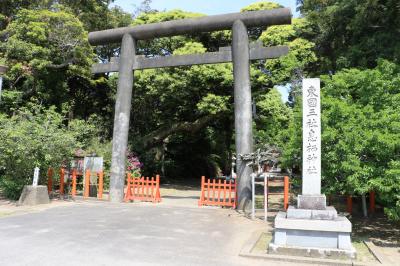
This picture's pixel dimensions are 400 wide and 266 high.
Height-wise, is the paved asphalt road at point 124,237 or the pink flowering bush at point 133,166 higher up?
the pink flowering bush at point 133,166

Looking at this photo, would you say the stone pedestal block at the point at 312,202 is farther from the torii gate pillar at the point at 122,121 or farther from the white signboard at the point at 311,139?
the torii gate pillar at the point at 122,121

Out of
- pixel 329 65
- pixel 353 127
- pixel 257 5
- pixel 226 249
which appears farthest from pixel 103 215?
pixel 257 5

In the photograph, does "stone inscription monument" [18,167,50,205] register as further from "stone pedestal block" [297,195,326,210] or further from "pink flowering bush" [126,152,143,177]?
"stone pedestal block" [297,195,326,210]

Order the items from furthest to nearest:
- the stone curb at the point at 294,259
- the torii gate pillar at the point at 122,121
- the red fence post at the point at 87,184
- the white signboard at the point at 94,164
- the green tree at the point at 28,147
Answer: the white signboard at the point at 94,164, the red fence post at the point at 87,184, the torii gate pillar at the point at 122,121, the green tree at the point at 28,147, the stone curb at the point at 294,259

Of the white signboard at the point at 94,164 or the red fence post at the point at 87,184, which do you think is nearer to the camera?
the red fence post at the point at 87,184

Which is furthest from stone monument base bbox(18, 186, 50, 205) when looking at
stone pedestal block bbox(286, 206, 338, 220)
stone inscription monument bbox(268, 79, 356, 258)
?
stone pedestal block bbox(286, 206, 338, 220)

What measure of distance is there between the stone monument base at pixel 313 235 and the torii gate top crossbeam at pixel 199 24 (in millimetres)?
7415

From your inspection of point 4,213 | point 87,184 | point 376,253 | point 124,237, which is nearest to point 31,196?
point 4,213

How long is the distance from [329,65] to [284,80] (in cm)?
304

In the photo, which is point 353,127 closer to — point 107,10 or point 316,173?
point 316,173

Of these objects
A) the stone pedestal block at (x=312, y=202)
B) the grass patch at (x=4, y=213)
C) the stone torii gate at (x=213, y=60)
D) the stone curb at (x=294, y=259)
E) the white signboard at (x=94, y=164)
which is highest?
the stone torii gate at (x=213, y=60)

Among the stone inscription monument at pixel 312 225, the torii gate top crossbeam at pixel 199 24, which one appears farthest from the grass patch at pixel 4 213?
the stone inscription monument at pixel 312 225

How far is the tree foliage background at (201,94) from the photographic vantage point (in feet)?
27.1

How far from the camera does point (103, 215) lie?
35.6ft
